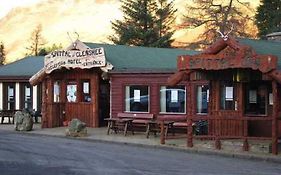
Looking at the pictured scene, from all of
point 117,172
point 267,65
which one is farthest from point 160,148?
point 117,172

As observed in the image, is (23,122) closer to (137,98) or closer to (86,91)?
(86,91)

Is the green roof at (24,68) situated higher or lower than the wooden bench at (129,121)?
higher

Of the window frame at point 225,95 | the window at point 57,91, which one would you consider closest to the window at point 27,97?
the window at point 57,91

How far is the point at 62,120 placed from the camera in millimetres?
28672

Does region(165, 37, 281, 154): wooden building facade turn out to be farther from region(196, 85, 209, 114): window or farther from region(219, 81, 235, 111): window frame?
region(196, 85, 209, 114): window

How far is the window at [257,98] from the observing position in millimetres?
20094

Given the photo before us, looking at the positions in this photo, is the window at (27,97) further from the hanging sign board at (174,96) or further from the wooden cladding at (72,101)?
the hanging sign board at (174,96)

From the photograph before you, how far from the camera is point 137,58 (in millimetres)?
30062

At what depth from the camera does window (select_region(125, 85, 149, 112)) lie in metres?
25.0

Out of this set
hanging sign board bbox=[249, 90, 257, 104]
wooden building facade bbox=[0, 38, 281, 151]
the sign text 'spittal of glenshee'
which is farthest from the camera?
the sign text 'spittal of glenshee'

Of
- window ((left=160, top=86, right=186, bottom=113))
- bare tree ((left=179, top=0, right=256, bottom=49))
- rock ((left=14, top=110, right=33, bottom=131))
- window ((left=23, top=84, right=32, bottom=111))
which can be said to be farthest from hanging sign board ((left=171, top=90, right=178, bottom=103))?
bare tree ((left=179, top=0, right=256, bottom=49))

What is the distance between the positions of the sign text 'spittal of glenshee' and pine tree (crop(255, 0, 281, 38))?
28873 mm

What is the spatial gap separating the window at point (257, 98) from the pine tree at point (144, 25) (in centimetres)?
3711

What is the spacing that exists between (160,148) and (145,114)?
537 centimetres
